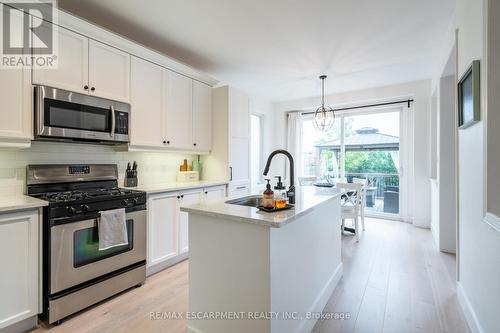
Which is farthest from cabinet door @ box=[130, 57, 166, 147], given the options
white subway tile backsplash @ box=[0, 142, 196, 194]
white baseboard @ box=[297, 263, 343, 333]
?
white baseboard @ box=[297, 263, 343, 333]

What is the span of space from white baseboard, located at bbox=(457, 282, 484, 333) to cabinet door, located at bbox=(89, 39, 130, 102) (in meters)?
3.54

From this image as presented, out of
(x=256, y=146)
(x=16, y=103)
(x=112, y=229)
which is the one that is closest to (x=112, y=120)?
(x=16, y=103)

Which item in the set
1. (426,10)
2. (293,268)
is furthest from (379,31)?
(293,268)

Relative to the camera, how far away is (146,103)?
2.88 m

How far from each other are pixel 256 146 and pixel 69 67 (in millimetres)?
4026

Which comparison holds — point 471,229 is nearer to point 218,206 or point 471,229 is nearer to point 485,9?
point 485,9

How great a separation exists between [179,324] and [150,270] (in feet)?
3.06

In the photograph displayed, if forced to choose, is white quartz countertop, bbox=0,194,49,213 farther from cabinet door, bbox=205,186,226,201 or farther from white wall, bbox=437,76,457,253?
white wall, bbox=437,76,457,253

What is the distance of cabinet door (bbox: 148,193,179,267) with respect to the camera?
263 cm

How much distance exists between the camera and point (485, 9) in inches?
57.3

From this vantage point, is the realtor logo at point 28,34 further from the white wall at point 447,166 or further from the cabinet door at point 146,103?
the white wall at point 447,166

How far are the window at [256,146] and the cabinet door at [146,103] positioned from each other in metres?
2.84

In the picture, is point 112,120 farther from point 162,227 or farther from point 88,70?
point 162,227

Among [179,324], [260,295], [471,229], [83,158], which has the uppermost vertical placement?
[83,158]
